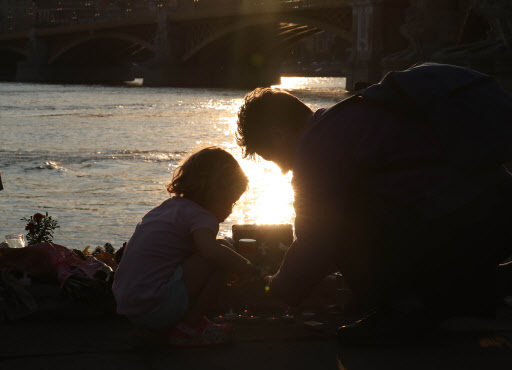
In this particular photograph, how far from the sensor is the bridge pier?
125 ft

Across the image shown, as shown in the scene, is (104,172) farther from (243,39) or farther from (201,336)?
(243,39)

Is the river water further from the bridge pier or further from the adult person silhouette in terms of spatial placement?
the bridge pier

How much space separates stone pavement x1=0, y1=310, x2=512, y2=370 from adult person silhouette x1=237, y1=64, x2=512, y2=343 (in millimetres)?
106

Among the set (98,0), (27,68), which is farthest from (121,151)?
(98,0)

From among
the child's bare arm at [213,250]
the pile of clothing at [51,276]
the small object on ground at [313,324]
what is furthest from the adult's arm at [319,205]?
the pile of clothing at [51,276]

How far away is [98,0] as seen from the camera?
12231 cm

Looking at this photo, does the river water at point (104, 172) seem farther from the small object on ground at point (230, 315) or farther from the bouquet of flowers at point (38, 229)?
the bouquet of flowers at point (38, 229)

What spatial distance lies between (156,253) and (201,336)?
13.5 inches

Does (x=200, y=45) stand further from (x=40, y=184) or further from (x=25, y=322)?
(x=25, y=322)

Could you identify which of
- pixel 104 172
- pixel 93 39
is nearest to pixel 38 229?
pixel 104 172

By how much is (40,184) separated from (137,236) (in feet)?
24.1

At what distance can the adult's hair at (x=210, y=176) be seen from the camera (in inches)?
116

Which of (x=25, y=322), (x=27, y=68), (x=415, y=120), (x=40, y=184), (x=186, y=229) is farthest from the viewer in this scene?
(x=27, y=68)

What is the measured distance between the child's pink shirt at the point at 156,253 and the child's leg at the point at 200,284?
0.06 m
